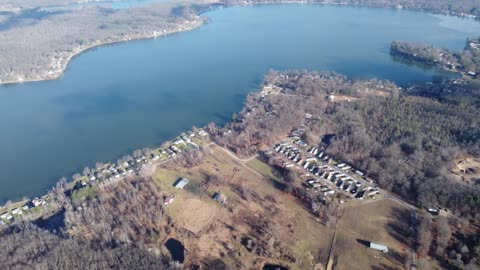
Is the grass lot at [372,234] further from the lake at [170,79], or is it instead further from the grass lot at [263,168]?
the lake at [170,79]

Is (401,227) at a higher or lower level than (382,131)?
lower

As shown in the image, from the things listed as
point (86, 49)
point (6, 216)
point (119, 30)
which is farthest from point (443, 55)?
point (86, 49)

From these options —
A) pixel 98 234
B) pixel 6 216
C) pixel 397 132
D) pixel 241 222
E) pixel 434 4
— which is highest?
pixel 434 4

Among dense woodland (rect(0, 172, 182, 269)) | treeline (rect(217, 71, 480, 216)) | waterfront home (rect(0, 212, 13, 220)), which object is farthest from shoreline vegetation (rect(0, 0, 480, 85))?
treeline (rect(217, 71, 480, 216))

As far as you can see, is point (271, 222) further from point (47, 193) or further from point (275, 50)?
point (275, 50)

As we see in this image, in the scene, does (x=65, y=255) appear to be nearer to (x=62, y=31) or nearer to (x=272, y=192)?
(x=272, y=192)

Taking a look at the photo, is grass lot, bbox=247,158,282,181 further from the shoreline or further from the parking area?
the shoreline

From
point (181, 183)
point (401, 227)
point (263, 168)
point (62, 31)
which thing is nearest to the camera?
point (401, 227)

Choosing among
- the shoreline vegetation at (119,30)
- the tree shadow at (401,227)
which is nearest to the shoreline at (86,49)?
the shoreline vegetation at (119,30)
